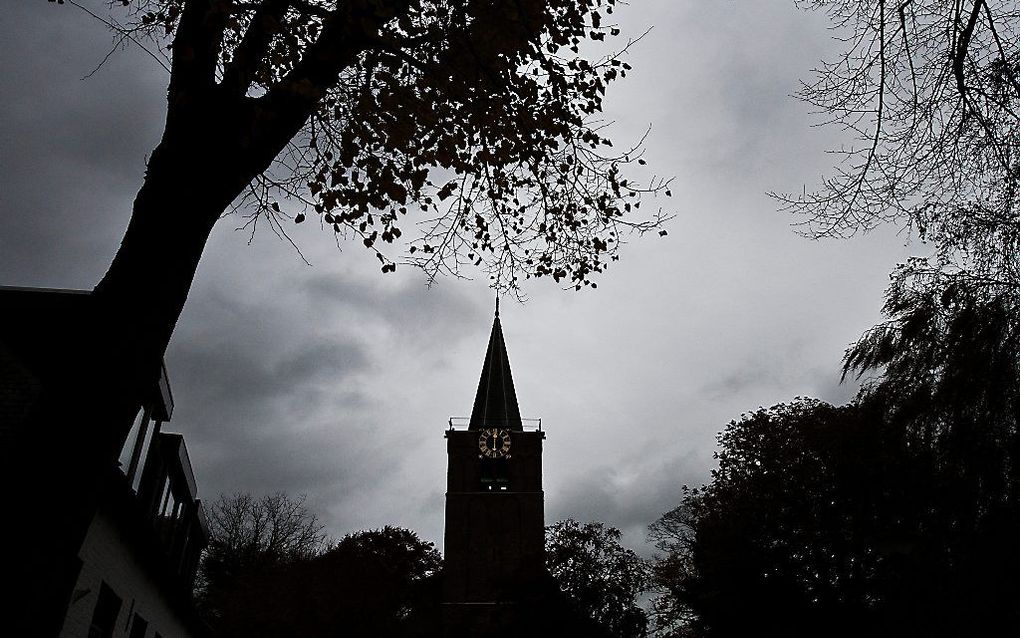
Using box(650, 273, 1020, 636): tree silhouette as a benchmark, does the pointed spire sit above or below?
above

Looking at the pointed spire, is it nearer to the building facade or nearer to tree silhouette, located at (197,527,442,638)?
tree silhouette, located at (197,527,442,638)

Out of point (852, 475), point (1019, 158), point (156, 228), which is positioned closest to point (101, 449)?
point (156, 228)

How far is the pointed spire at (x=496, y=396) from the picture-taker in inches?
2048

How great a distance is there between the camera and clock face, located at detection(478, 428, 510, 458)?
51.2 metres

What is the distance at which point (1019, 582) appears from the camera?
1064 cm

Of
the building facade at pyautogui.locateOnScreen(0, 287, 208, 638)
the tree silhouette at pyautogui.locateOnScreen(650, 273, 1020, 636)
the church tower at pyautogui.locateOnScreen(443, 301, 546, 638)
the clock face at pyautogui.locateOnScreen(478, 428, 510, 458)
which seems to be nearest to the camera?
the building facade at pyautogui.locateOnScreen(0, 287, 208, 638)

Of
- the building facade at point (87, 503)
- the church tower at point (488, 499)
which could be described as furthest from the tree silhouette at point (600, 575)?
the building facade at point (87, 503)

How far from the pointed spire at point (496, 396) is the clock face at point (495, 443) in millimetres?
450

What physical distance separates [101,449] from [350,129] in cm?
354

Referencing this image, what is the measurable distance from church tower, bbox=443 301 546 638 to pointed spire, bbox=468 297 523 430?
0.07m

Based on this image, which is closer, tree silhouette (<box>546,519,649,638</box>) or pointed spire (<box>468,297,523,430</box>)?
tree silhouette (<box>546,519,649,638</box>)

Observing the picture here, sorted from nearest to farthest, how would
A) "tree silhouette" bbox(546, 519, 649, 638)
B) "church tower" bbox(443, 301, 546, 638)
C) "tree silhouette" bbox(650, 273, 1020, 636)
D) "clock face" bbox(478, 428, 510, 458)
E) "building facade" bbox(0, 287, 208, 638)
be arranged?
1. "building facade" bbox(0, 287, 208, 638)
2. "tree silhouette" bbox(650, 273, 1020, 636)
3. "tree silhouette" bbox(546, 519, 649, 638)
4. "church tower" bbox(443, 301, 546, 638)
5. "clock face" bbox(478, 428, 510, 458)

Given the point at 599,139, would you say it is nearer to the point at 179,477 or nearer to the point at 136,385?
the point at 136,385

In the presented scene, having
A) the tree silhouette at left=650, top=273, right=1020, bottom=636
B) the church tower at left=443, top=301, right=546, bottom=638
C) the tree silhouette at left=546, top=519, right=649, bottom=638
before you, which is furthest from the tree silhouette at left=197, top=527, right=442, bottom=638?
the tree silhouette at left=650, top=273, right=1020, bottom=636
